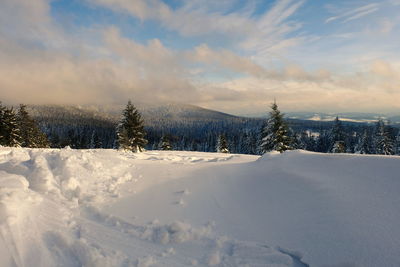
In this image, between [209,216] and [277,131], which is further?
[277,131]

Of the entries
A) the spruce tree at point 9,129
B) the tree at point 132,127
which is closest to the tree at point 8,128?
the spruce tree at point 9,129

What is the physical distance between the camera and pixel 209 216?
6.05 m

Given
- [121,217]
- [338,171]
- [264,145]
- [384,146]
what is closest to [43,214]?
[121,217]

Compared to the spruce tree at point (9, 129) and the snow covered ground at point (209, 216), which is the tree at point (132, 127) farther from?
the snow covered ground at point (209, 216)

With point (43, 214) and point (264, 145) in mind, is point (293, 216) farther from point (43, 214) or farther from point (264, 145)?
point (264, 145)

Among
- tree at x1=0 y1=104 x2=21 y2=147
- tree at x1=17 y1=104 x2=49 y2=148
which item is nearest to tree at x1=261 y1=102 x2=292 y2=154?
tree at x1=0 y1=104 x2=21 y2=147

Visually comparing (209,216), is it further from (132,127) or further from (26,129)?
(26,129)

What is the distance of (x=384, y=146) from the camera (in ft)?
115

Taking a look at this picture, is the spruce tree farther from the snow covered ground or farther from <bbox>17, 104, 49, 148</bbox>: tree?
the snow covered ground

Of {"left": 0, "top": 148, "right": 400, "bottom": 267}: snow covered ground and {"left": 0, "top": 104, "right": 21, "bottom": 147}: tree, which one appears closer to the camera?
{"left": 0, "top": 148, "right": 400, "bottom": 267}: snow covered ground

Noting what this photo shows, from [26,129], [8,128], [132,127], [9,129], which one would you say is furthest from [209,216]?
[26,129]

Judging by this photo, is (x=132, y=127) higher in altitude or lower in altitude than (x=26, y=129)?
higher

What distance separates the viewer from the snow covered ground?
4.09 metres

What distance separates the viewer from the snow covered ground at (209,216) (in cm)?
409
